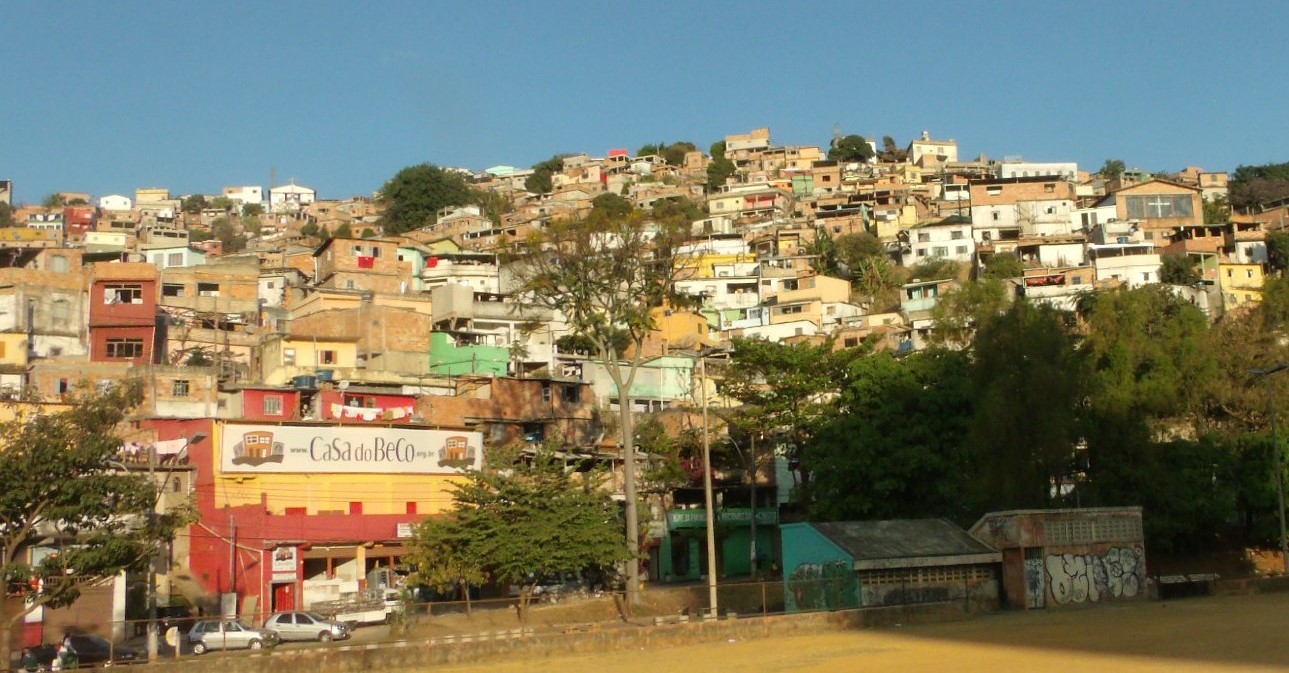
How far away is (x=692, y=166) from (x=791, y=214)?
124 feet

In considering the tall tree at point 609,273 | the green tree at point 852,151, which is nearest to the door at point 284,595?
the tall tree at point 609,273

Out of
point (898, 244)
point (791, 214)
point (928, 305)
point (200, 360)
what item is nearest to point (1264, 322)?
point (928, 305)

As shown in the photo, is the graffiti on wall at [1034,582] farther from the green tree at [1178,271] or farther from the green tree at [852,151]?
the green tree at [852,151]

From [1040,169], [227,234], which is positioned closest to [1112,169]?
[1040,169]

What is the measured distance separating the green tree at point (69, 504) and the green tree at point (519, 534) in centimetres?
1145

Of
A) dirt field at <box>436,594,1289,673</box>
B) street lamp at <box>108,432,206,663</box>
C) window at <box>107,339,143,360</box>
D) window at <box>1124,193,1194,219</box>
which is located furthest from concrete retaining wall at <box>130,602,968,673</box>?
window at <box>1124,193,1194,219</box>

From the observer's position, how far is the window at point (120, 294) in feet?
204

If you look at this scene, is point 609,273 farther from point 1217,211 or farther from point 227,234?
point 227,234

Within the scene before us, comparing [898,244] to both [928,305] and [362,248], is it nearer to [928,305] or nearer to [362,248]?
[928,305]

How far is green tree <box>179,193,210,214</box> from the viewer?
185625mm

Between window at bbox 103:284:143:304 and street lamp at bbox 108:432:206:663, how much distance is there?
19052 mm

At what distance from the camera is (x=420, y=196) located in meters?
147

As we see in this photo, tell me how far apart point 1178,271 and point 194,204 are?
14492 centimetres

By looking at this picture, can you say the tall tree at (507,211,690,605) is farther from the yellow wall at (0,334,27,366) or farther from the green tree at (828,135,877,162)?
the green tree at (828,135,877,162)
